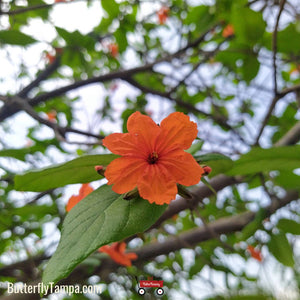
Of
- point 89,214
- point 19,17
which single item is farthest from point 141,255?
point 19,17

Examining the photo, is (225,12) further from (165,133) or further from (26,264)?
(26,264)

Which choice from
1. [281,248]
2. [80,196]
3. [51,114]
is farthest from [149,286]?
[51,114]

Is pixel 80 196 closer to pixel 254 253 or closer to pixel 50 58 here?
pixel 254 253

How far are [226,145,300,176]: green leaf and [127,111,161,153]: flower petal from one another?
26 centimetres

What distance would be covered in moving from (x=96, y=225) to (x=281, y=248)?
2.77ft

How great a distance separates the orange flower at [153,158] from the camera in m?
0.52

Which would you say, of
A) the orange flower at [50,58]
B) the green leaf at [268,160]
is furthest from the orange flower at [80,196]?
the orange flower at [50,58]

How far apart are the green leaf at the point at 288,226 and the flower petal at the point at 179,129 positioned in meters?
0.71

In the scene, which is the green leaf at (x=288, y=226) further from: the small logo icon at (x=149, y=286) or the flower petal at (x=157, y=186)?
the flower petal at (x=157, y=186)

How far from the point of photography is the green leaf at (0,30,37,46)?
1168mm

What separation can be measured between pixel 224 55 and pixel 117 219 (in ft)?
3.33

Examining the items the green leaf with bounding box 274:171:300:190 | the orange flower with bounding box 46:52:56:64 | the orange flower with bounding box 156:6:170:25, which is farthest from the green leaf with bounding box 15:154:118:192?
the orange flower with bounding box 156:6:170:25

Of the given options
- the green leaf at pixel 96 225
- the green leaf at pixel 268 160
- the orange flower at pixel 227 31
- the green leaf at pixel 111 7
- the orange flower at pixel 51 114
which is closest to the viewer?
the green leaf at pixel 96 225

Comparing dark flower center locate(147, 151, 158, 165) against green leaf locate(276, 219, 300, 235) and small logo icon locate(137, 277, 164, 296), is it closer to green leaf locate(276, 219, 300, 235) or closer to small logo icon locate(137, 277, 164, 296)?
small logo icon locate(137, 277, 164, 296)
